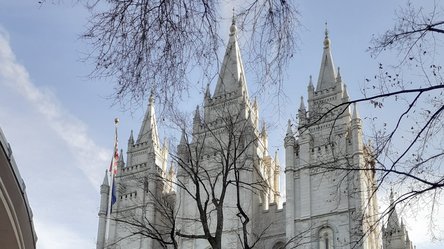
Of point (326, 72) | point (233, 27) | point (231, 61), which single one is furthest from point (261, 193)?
Result: point (233, 27)

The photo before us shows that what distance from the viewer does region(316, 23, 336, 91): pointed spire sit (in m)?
46.8

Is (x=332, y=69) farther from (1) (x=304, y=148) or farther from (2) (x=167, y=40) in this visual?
(2) (x=167, y=40)

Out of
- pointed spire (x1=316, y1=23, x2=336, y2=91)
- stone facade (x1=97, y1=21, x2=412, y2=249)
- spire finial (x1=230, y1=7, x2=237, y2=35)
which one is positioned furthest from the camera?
pointed spire (x1=316, y1=23, x2=336, y2=91)

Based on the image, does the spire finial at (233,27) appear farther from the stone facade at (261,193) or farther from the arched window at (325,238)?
the arched window at (325,238)

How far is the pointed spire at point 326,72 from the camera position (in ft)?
153

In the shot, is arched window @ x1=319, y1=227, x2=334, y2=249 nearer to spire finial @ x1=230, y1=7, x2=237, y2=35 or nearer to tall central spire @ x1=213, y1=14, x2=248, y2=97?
tall central spire @ x1=213, y1=14, x2=248, y2=97

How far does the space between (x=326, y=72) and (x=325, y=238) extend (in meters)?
12.7

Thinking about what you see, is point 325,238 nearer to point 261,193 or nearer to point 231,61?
point 261,193

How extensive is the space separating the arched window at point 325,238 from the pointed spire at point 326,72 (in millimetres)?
10639

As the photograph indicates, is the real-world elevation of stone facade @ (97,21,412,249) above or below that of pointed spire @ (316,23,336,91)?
below

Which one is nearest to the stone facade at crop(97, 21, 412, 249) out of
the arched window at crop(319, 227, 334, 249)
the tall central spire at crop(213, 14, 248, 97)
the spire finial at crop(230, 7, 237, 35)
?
the arched window at crop(319, 227, 334, 249)

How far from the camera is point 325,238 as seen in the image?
4031 cm

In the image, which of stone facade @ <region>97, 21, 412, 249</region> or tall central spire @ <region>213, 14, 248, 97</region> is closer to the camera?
tall central spire @ <region>213, 14, 248, 97</region>

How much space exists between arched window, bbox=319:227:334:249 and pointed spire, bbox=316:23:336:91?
10.6 meters
